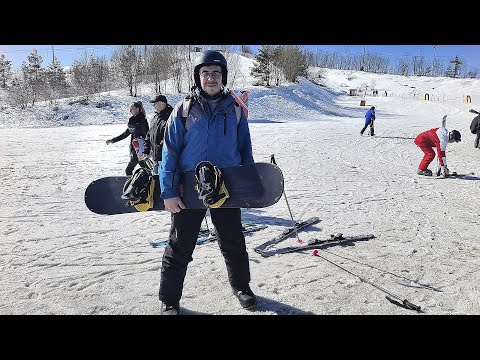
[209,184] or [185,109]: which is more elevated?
[185,109]

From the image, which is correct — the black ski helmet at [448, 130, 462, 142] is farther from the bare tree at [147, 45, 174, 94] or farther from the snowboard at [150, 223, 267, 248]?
the bare tree at [147, 45, 174, 94]

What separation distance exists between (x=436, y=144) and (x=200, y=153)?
7968 mm

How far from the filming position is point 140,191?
2932 millimetres

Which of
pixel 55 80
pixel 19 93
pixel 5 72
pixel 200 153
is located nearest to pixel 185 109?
pixel 200 153

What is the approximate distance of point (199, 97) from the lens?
2.70 meters

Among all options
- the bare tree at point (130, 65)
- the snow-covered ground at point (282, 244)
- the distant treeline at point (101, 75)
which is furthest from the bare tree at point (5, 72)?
the snow-covered ground at point (282, 244)

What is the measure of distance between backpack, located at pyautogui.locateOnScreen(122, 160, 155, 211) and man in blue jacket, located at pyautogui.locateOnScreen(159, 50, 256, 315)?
0.28m

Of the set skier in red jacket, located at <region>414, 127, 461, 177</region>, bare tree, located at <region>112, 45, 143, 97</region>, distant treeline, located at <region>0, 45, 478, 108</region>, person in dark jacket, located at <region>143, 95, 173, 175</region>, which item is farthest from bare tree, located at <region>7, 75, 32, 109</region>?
skier in red jacket, located at <region>414, 127, 461, 177</region>

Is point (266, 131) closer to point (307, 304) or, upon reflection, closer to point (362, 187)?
point (362, 187)

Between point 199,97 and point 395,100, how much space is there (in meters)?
42.1

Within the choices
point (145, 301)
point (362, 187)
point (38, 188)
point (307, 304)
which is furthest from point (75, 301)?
point (362, 187)

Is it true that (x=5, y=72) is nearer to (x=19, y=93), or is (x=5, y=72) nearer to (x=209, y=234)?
(x=19, y=93)

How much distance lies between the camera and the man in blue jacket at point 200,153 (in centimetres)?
270
